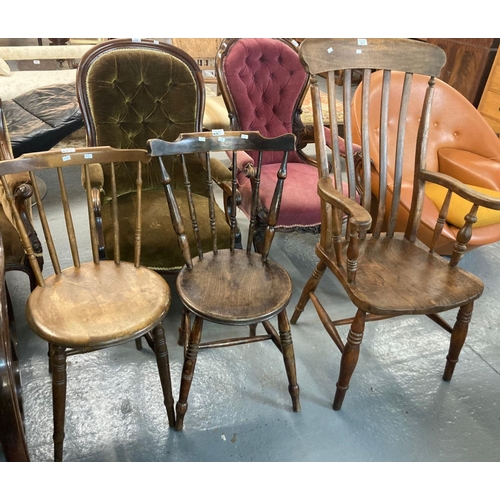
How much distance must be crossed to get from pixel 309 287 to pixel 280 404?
1.85 feet

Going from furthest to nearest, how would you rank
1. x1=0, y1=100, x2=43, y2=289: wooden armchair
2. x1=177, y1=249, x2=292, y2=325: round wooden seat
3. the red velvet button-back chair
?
the red velvet button-back chair → x1=0, y1=100, x2=43, y2=289: wooden armchair → x1=177, y1=249, x2=292, y2=325: round wooden seat

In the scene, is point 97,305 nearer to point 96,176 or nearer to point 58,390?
point 58,390

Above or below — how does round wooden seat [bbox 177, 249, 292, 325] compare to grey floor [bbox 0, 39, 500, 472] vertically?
above

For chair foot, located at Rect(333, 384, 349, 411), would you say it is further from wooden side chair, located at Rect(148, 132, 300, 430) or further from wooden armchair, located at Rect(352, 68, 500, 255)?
wooden armchair, located at Rect(352, 68, 500, 255)

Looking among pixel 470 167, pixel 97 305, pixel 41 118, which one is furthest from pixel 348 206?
pixel 41 118

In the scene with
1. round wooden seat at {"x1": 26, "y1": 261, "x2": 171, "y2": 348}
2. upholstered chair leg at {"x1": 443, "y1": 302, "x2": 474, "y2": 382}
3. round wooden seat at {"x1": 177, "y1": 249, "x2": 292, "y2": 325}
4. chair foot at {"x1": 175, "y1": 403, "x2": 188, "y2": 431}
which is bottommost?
chair foot at {"x1": 175, "y1": 403, "x2": 188, "y2": 431}

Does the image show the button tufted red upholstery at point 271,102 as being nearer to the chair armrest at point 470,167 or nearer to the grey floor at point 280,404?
the grey floor at point 280,404

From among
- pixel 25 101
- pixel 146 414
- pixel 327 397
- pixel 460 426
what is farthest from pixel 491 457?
pixel 25 101

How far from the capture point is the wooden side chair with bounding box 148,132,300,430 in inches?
56.9

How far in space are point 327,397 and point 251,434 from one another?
1.29 ft

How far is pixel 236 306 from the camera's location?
57.1 inches

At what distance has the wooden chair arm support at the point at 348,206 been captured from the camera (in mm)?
1348

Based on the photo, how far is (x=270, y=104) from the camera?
2.62m

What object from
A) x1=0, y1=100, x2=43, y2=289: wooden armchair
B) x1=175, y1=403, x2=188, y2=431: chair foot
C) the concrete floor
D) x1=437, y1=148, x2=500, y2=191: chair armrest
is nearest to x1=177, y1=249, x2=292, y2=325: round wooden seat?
x1=175, y1=403, x2=188, y2=431: chair foot
